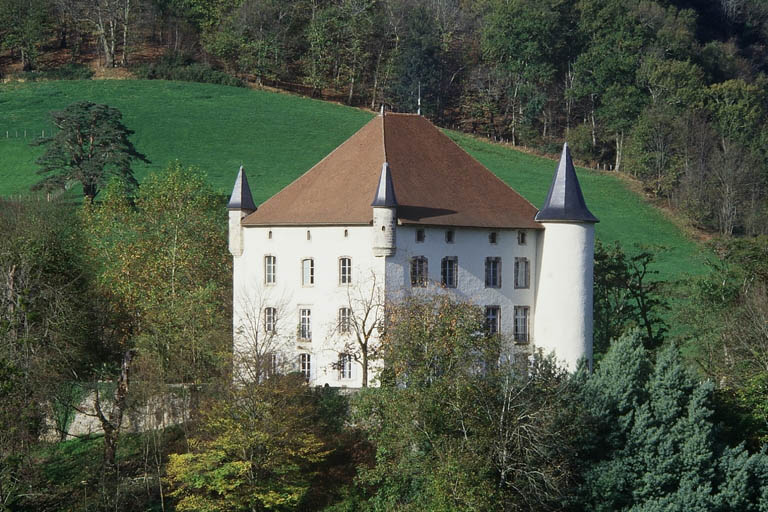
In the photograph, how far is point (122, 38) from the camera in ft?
332

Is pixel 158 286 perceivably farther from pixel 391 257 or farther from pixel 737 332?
pixel 737 332

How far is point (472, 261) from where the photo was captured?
45.8 metres

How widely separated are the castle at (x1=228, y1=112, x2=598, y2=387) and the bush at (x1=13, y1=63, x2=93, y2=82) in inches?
1927

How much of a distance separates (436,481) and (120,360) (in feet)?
68.6

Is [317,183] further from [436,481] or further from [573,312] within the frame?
[436,481]

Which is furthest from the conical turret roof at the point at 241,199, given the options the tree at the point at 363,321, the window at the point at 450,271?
the window at the point at 450,271

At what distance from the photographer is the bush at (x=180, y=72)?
94812 mm

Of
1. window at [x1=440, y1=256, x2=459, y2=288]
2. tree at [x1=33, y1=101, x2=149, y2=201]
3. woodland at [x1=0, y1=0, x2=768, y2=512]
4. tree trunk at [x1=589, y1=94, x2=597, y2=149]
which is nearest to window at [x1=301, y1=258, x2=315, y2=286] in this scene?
woodland at [x1=0, y1=0, x2=768, y2=512]

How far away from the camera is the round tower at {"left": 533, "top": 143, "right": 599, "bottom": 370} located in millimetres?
45406

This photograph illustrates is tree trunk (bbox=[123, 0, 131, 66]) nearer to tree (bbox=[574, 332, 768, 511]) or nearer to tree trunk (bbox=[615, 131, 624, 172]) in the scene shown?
tree trunk (bbox=[615, 131, 624, 172])

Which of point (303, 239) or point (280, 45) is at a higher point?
point (280, 45)

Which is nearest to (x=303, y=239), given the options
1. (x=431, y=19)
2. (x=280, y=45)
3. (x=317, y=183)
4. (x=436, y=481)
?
(x=317, y=183)

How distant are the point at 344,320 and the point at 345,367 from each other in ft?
5.84

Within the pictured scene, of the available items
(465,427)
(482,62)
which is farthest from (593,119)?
(465,427)
